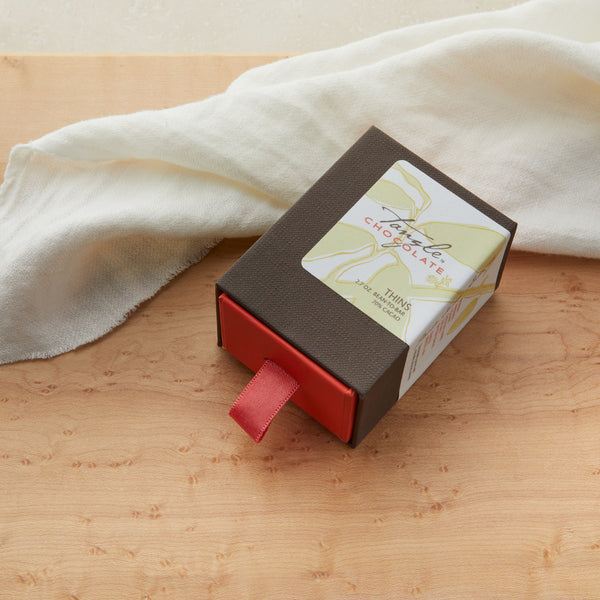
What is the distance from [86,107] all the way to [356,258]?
1.11ft

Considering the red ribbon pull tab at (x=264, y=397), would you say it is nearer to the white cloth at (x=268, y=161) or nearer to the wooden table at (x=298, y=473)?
the wooden table at (x=298, y=473)

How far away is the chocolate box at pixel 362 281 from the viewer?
623 mm

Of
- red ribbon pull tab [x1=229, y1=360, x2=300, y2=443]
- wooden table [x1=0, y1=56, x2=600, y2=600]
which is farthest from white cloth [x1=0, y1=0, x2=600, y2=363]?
red ribbon pull tab [x1=229, y1=360, x2=300, y2=443]

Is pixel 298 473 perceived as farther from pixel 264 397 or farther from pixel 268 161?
pixel 268 161

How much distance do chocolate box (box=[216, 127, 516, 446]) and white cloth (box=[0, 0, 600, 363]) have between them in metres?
0.07

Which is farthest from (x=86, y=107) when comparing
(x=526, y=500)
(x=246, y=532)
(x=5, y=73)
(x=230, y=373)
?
(x=526, y=500)

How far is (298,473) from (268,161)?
0.89 ft

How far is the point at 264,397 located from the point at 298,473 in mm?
76

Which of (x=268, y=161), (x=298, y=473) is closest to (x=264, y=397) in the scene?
(x=298, y=473)

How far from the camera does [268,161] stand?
2.40ft

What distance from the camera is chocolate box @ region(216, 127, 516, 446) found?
623mm

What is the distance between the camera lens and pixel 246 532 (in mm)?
656

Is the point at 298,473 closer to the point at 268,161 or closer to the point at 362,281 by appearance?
the point at 362,281

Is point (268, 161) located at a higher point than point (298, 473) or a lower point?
higher
